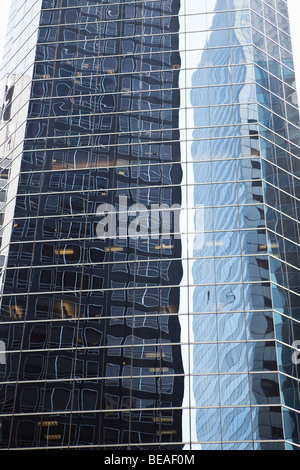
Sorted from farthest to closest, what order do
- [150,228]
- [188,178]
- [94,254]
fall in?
[188,178] < [150,228] < [94,254]

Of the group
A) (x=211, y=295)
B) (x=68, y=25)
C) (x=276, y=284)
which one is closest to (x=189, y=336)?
(x=211, y=295)

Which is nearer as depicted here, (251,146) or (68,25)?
(251,146)

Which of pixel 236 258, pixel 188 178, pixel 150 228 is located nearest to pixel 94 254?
pixel 150 228

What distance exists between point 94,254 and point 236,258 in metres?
10.2

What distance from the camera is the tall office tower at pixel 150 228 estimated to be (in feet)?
169

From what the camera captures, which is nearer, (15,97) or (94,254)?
(94,254)

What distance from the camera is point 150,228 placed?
5788 cm

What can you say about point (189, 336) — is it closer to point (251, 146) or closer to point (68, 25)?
point (251, 146)

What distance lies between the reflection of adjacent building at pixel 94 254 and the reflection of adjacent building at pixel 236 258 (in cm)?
194

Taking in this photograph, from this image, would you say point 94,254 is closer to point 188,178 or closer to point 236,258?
point 188,178

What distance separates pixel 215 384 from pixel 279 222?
1301 centimetres

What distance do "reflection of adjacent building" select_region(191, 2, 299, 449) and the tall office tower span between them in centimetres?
11

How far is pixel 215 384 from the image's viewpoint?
51406 millimetres

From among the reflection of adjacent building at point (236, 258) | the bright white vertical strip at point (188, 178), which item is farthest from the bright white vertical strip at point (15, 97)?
the reflection of adjacent building at point (236, 258)
